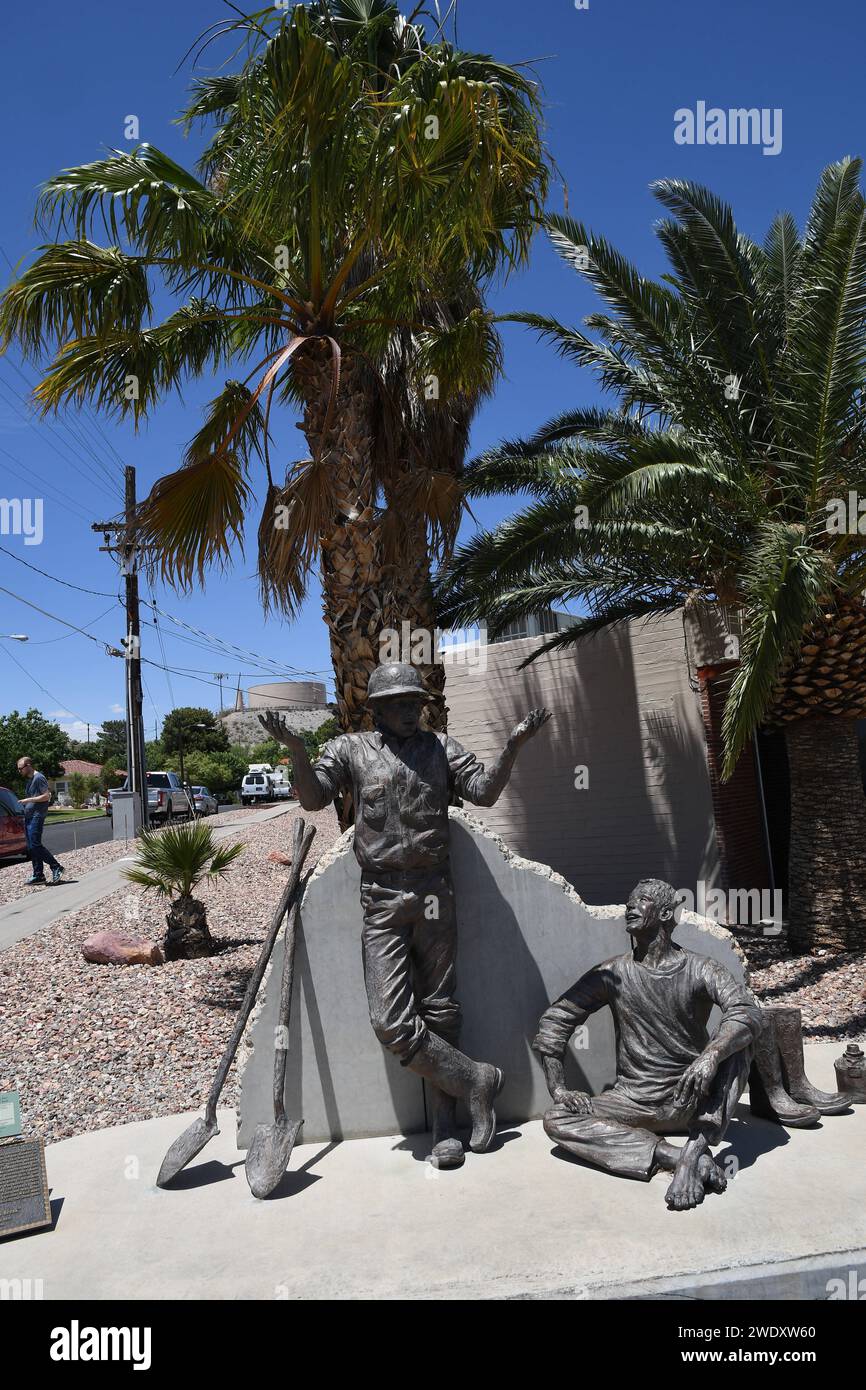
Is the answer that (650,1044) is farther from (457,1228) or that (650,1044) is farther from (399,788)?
(399,788)

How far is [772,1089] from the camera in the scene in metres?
4.18

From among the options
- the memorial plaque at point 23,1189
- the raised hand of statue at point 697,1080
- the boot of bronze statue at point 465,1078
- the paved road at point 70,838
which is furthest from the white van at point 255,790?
the raised hand of statue at point 697,1080

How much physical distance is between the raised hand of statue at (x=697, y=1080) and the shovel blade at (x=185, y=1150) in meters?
1.92

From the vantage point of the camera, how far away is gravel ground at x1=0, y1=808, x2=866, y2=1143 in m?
5.80

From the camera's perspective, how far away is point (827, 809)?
7852 mm

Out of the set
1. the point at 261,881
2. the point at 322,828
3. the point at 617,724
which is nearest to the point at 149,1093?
the point at 617,724

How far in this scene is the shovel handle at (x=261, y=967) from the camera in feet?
13.2

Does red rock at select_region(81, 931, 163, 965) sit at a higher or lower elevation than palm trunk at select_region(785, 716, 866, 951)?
lower

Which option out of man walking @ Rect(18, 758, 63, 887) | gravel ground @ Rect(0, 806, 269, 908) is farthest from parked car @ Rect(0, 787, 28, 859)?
man walking @ Rect(18, 758, 63, 887)

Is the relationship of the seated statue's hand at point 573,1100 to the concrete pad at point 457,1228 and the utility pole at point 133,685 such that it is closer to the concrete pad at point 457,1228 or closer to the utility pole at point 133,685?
the concrete pad at point 457,1228

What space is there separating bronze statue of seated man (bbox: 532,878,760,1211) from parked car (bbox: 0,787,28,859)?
49.6ft

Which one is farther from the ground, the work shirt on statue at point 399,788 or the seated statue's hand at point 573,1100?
the work shirt on statue at point 399,788

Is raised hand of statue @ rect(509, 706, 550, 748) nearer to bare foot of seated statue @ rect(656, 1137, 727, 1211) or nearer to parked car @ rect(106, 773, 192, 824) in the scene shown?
bare foot of seated statue @ rect(656, 1137, 727, 1211)
